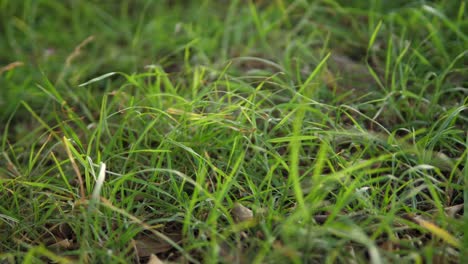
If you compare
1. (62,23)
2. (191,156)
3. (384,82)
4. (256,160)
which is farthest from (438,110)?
(62,23)

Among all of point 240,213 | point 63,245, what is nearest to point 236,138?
point 240,213

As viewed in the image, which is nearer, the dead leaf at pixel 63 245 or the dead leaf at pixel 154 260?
the dead leaf at pixel 154 260

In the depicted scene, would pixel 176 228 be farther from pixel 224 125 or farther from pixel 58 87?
pixel 58 87

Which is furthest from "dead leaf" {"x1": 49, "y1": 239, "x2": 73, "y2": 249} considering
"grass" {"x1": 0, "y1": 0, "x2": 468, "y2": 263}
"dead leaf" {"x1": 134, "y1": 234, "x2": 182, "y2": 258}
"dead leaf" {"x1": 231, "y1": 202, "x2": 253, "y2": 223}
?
"dead leaf" {"x1": 231, "y1": 202, "x2": 253, "y2": 223}

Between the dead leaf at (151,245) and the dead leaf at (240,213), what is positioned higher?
the dead leaf at (240,213)

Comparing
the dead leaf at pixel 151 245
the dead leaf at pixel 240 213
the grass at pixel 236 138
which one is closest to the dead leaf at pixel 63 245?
the grass at pixel 236 138

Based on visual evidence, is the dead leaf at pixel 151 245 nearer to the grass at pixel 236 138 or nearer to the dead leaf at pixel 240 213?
the grass at pixel 236 138

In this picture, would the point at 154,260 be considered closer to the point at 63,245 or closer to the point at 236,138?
the point at 63,245

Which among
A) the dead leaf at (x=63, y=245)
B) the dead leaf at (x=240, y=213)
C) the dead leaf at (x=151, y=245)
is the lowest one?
the dead leaf at (x=63, y=245)
